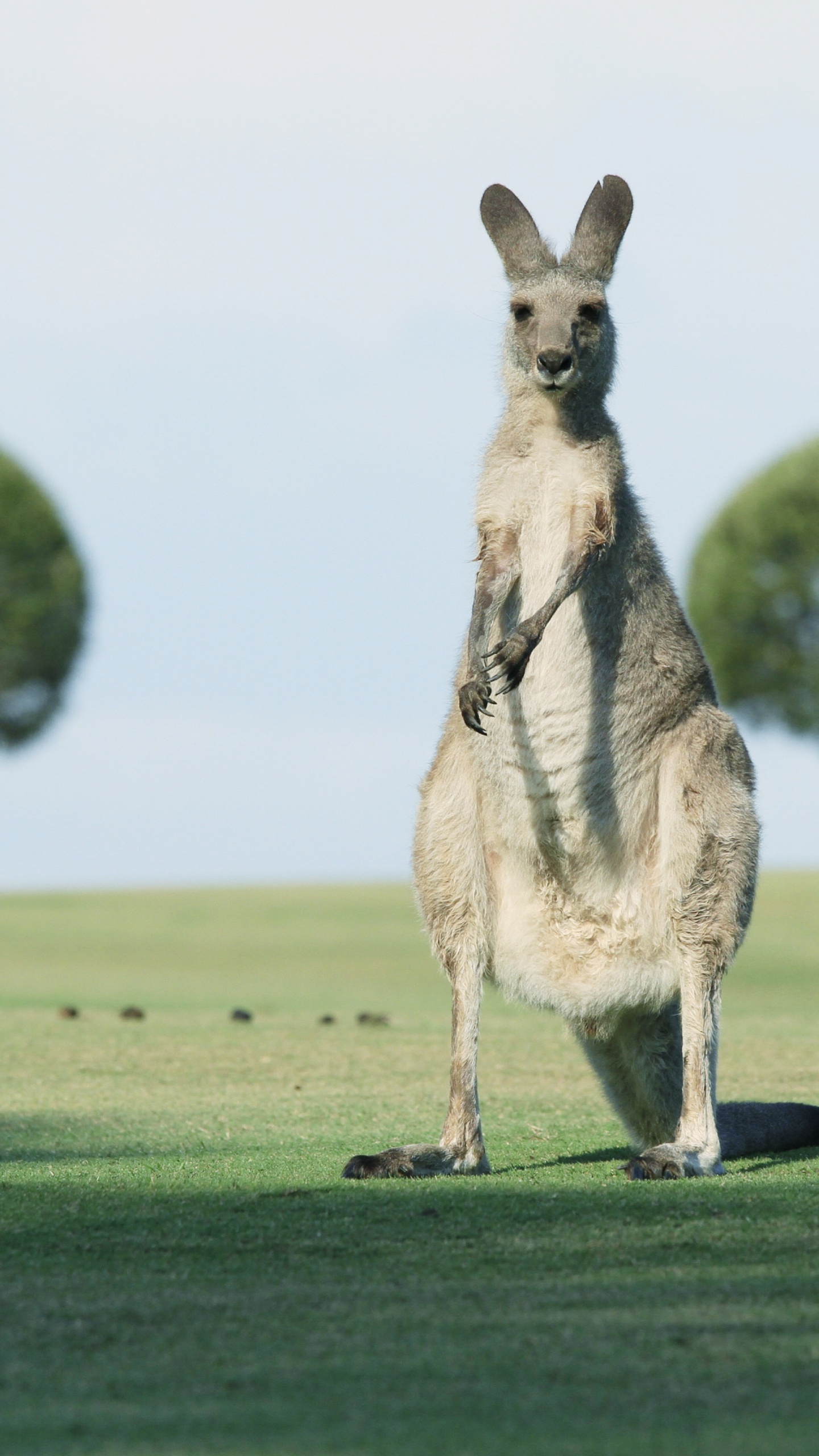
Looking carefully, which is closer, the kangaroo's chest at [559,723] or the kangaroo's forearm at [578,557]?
the kangaroo's forearm at [578,557]

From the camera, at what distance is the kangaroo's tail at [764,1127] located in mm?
5473

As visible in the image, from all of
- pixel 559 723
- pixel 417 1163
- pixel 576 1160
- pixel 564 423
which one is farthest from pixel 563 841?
pixel 564 423

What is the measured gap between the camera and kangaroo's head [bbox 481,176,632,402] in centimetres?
539

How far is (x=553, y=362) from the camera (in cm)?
533

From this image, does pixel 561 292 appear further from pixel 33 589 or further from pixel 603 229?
pixel 33 589

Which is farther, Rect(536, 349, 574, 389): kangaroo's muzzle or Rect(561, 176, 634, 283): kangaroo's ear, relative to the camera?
Rect(561, 176, 634, 283): kangaroo's ear

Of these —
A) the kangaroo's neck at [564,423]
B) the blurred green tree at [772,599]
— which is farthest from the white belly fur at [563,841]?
the blurred green tree at [772,599]

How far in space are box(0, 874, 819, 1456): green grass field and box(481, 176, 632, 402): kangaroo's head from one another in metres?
2.60

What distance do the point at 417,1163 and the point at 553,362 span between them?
2.57 meters

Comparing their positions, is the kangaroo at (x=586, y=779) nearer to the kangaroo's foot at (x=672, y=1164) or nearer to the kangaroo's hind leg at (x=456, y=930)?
the kangaroo's hind leg at (x=456, y=930)

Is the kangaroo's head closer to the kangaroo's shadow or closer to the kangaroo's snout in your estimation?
the kangaroo's snout

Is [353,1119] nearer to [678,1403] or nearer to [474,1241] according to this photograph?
[474,1241]

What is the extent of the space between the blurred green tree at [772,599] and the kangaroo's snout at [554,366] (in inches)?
1404

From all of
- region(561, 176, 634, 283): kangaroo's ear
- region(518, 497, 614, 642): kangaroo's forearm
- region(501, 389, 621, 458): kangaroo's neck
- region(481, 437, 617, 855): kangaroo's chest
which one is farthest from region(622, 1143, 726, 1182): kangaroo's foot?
region(561, 176, 634, 283): kangaroo's ear
